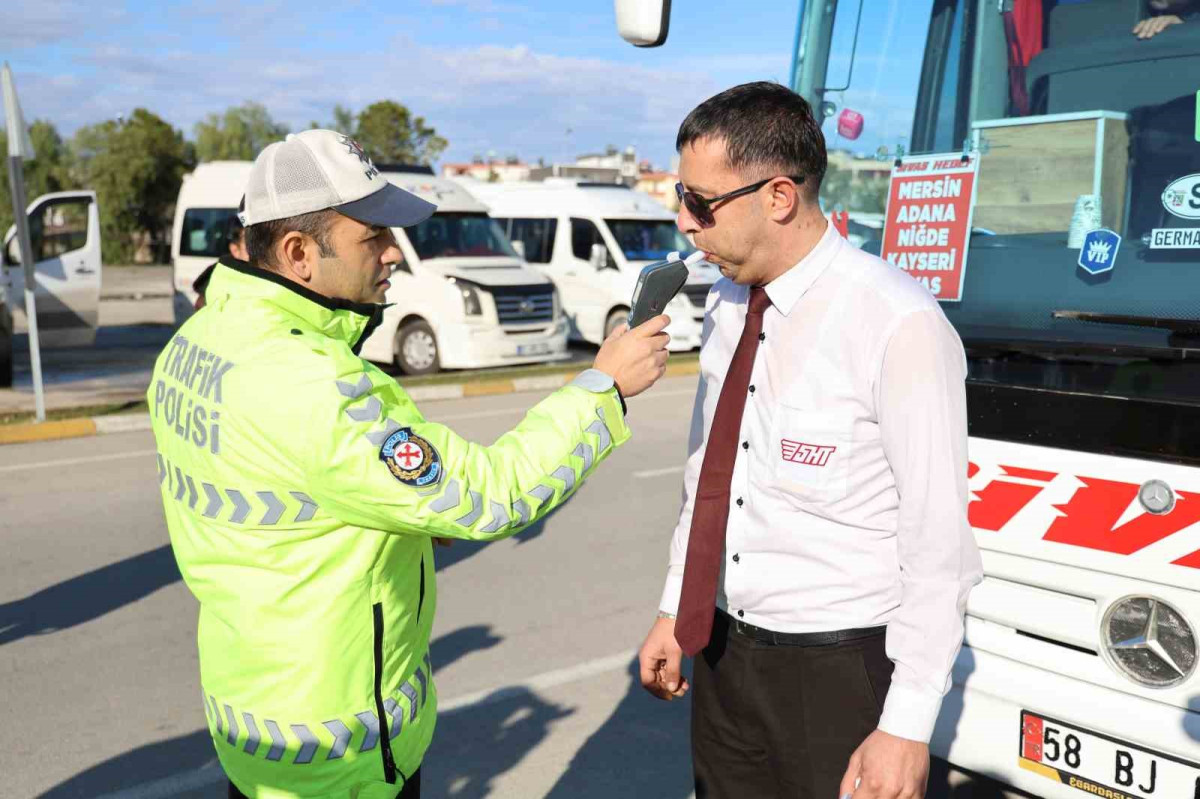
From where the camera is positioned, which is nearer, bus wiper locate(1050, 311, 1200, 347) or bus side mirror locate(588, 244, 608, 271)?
bus wiper locate(1050, 311, 1200, 347)

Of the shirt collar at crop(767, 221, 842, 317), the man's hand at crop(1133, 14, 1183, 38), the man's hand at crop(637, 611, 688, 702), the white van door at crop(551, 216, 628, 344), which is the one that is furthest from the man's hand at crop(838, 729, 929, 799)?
the white van door at crop(551, 216, 628, 344)

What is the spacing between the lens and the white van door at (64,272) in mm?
13078

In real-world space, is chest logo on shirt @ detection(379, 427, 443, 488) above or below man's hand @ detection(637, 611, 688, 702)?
above

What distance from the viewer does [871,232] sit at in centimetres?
384

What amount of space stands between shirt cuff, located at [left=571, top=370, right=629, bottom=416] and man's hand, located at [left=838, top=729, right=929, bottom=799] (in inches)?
29.4

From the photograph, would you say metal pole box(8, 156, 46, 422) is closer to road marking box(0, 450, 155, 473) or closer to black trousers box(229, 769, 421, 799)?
road marking box(0, 450, 155, 473)

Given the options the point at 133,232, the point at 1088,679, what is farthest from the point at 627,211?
the point at 133,232

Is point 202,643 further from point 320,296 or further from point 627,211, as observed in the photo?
point 627,211

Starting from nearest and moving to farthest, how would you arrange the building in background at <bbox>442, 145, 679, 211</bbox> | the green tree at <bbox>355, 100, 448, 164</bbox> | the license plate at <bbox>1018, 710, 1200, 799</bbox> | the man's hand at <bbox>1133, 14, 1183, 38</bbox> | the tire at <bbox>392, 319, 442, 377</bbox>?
the license plate at <bbox>1018, 710, 1200, 799</bbox>
the man's hand at <bbox>1133, 14, 1183, 38</bbox>
the tire at <bbox>392, 319, 442, 377</bbox>
the building in background at <bbox>442, 145, 679, 211</bbox>
the green tree at <bbox>355, 100, 448, 164</bbox>

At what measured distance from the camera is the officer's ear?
2.00 metres

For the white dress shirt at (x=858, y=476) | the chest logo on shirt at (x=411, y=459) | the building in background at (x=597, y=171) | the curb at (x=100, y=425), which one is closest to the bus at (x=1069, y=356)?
the white dress shirt at (x=858, y=476)

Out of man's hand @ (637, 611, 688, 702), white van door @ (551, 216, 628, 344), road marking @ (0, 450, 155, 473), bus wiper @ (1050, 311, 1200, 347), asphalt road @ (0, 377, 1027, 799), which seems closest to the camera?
man's hand @ (637, 611, 688, 702)

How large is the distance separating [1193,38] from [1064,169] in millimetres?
477

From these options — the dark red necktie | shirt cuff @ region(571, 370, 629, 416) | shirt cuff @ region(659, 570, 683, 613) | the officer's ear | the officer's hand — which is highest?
the officer's ear
